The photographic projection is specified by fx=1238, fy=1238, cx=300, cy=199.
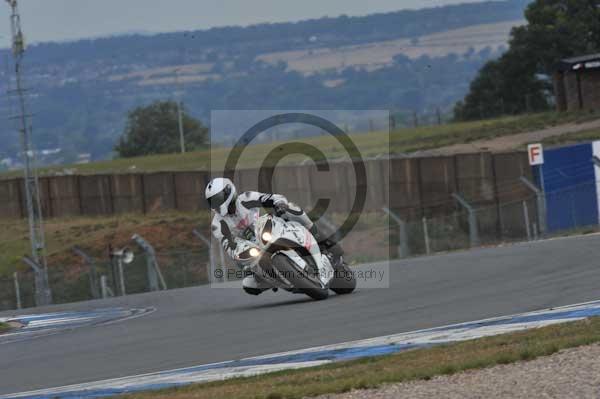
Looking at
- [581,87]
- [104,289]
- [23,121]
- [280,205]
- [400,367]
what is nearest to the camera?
[400,367]

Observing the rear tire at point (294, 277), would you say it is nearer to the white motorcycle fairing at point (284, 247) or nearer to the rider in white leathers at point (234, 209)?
the white motorcycle fairing at point (284, 247)

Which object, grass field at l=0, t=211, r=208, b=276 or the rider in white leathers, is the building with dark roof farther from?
the rider in white leathers

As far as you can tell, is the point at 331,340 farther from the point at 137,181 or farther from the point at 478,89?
the point at 478,89

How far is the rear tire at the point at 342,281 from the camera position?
1639 centimetres

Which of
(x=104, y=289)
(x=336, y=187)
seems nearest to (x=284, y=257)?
(x=104, y=289)

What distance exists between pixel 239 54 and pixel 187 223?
72228 mm

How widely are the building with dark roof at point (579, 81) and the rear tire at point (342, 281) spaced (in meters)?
35.0

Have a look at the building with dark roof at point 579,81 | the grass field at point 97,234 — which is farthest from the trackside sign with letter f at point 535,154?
the building with dark roof at point 579,81

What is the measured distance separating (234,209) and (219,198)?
289 millimetres

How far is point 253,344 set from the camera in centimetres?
1255

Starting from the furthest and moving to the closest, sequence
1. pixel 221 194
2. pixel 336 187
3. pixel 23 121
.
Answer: pixel 336 187 → pixel 23 121 → pixel 221 194

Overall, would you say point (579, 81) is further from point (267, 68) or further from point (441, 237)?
point (267, 68)

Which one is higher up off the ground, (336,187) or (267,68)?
(267,68)

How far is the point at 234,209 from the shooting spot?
15320 mm
